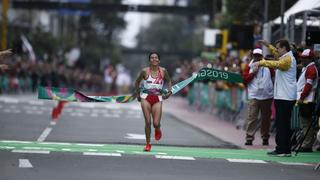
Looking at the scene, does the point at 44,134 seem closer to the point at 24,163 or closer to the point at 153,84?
the point at 153,84

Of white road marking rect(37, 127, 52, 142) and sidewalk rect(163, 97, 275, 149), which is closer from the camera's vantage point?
white road marking rect(37, 127, 52, 142)

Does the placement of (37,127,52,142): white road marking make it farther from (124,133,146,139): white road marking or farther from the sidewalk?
the sidewalk

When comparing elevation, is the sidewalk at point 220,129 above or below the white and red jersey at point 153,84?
below

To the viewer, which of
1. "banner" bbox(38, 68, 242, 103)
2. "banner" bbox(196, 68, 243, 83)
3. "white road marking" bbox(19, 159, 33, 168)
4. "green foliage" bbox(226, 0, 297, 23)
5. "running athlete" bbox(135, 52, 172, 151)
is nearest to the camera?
"white road marking" bbox(19, 159, 33, 168)

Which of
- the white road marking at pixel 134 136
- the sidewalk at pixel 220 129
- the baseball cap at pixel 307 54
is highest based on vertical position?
the baseball cap at pixel 307 54

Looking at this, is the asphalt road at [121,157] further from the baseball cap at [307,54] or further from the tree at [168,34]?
the tree at [168,34]

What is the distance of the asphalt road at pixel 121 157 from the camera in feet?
44.4

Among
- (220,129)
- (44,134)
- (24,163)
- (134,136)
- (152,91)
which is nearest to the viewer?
(24,163)

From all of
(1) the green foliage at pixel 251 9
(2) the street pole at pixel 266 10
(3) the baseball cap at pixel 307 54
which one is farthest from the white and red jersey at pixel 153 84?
(2) the street pole at pixel 266 10

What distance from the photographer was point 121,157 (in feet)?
52.3

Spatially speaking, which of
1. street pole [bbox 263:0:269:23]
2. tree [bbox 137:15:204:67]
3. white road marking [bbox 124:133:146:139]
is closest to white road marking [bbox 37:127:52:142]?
white road marking [bbox 124:133:146:139]

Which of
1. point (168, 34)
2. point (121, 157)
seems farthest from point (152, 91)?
point (168, 34)

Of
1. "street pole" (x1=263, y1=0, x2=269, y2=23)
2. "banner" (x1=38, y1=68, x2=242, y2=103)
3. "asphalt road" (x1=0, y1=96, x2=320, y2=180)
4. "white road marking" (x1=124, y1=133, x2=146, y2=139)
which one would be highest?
"street pole" (x1=263, y1=0, x2=269, y2=23)

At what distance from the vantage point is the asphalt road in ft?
44.4
